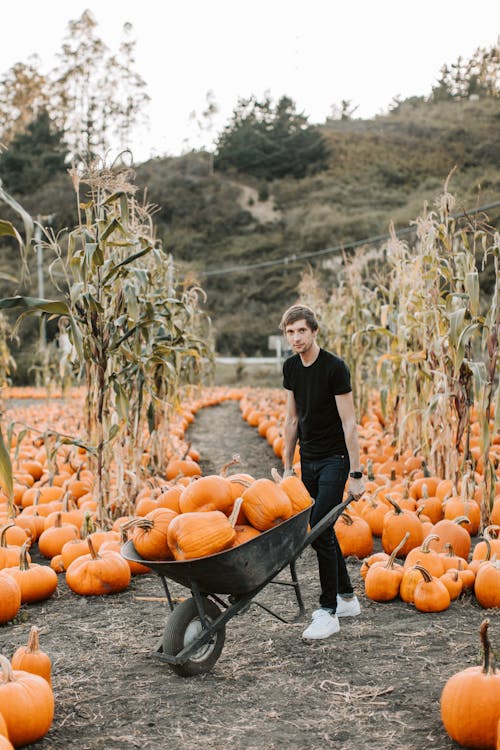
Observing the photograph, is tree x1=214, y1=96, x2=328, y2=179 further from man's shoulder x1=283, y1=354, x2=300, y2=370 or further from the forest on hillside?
man's shoulder x1=283, y1=354, x2=300, y2=370

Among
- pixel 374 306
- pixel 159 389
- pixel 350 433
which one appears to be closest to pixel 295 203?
pixel 374 306

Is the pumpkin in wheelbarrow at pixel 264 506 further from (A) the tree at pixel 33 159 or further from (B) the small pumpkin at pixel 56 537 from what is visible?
(A) the tree at pixel 33 159

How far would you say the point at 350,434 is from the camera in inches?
146

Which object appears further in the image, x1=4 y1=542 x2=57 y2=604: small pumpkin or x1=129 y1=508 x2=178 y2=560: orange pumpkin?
x1=4 y1=542 x2=57 y2=604: small pumpkin

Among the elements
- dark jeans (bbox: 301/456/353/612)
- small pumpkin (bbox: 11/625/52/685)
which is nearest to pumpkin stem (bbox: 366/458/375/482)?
dark jeans (bbox: 301/456/353/612)

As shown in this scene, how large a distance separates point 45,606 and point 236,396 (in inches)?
529

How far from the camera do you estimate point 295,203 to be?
49406 millimetres

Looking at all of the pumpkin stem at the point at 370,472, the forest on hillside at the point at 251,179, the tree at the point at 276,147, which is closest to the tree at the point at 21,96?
the forest on hillside at the point at 251,179

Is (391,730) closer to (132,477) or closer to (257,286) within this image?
(132,477)

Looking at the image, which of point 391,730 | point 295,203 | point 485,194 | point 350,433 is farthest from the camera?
point 295,203

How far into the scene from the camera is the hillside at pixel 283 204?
38.6 m

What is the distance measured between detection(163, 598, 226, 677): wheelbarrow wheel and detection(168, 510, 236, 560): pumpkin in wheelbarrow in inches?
11.0

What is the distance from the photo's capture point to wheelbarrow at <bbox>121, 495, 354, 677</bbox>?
2.83 meters

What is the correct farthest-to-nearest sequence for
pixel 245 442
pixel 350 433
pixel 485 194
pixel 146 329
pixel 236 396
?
pixel 485 194 → pixel 236 396 → pixel 245 442 → pixel 146 329 → pixel 350 433
